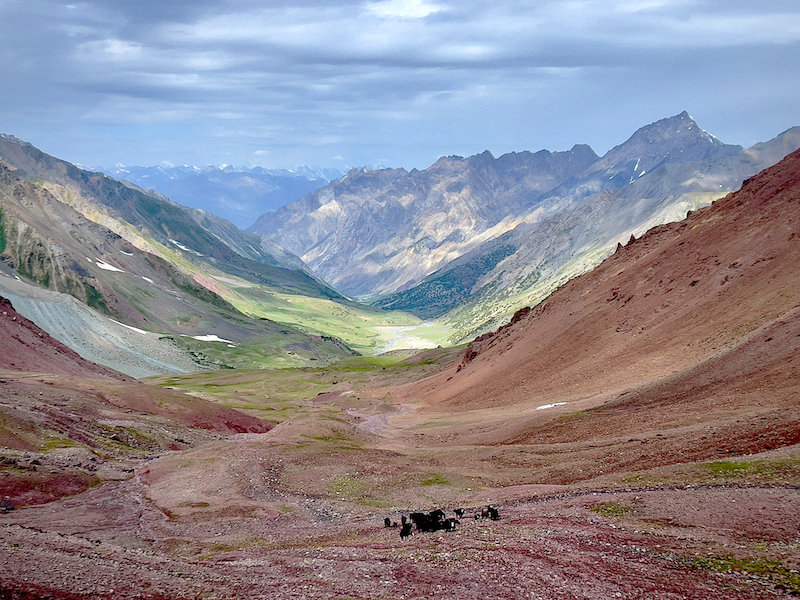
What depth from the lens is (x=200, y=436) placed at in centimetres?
7300

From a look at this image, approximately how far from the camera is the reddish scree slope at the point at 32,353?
121625mm

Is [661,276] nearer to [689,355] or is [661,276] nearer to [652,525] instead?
[689,355]

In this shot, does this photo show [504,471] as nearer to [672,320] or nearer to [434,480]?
[434,480]

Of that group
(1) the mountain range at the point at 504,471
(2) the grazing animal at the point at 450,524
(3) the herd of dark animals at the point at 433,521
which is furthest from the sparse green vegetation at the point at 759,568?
(2) the grazing animal at the point at 450,524

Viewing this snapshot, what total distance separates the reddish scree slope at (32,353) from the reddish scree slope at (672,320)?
236 feet

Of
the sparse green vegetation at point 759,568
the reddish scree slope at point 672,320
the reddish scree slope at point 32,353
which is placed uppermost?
the reddish scree slope at point 672,320

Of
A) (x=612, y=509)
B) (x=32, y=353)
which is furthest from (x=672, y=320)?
(x=32, y=353)

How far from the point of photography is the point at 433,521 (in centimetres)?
3378

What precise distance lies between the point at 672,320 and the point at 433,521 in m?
59.1

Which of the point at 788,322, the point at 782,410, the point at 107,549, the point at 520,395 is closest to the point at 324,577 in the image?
the point at 107,549

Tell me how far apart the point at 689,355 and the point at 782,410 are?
89.9 ft

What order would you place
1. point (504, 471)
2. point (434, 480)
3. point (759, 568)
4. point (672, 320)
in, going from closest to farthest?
point (759, 568) < point (434, 480) < point (504, 471) < point (672, 320)

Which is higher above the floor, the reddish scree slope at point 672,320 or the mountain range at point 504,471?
the reddish scree slope at point 672,320

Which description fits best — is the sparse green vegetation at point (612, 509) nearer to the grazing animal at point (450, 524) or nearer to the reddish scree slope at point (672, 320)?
the grazing animal at point (450, 524)
